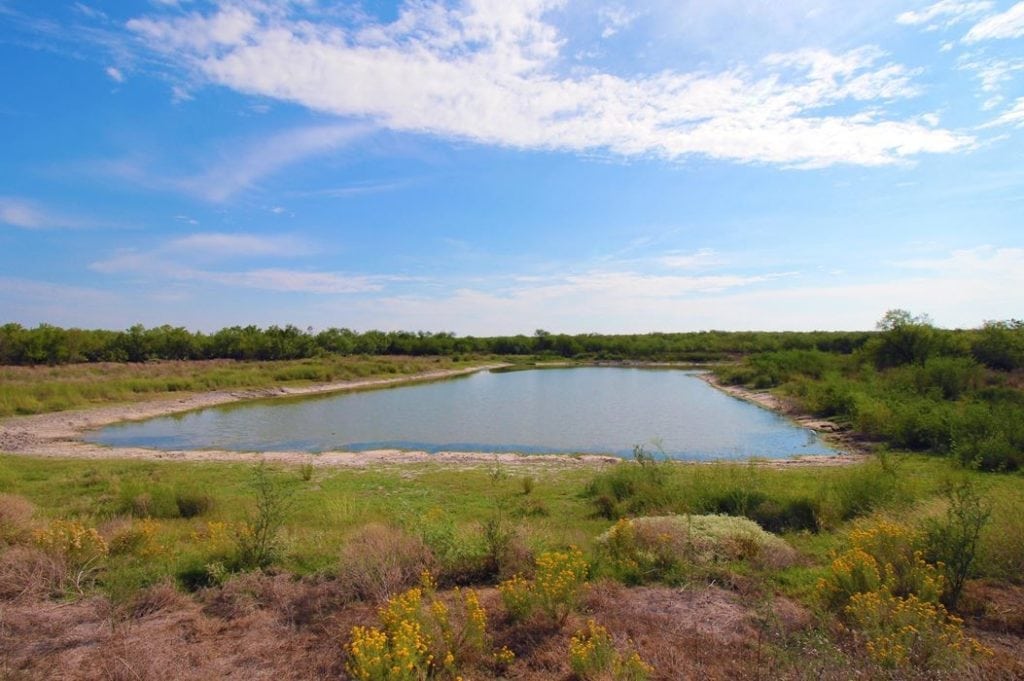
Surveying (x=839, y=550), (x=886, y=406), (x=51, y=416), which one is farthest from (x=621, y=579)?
(x=51, y=416)

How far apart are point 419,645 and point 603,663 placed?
1.54m

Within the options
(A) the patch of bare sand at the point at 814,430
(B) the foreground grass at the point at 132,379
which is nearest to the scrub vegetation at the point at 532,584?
(A) the patch of bare sand at the point at 814,430

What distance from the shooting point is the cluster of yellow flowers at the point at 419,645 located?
13.8 ft

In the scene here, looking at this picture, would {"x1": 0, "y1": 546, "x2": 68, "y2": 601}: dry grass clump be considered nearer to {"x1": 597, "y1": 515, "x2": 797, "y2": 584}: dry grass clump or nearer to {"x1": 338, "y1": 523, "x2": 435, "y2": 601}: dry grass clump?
{"x1": 338, "y1": 523, "x2": 435, "y2": 601}: dry grass clump

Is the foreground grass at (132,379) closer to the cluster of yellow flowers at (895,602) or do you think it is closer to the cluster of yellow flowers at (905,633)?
the cluster of yellow flowers at (895,602)

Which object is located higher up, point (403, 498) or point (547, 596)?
point (547, 596)

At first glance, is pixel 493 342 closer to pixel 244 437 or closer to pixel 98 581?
pixel 244 437

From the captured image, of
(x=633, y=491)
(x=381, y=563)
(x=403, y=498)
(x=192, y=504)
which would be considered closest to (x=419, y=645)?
(x=381, y=563)

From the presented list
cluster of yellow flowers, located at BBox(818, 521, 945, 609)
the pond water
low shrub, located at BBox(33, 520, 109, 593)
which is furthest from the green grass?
the pond water

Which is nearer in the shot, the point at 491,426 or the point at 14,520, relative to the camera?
the point at 14,520

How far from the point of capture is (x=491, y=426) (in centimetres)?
2848

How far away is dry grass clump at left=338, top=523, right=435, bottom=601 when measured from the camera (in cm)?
628

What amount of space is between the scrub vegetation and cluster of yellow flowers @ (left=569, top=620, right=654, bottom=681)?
19 millimetres

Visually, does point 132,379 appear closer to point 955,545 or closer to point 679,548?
point 679,548
